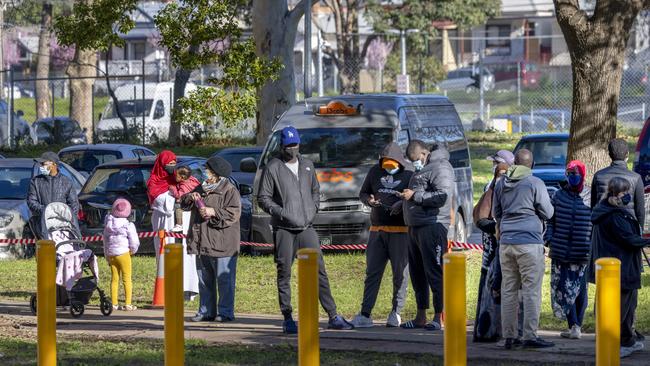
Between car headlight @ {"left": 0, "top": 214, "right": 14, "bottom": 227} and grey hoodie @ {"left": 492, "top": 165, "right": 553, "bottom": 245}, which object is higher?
grey hoodie @ {"left": 492, "top": 165, "right": 553, "bottom": 245}

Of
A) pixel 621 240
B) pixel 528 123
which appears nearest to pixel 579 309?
pixel 621 240

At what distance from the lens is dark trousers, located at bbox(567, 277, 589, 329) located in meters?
11.1

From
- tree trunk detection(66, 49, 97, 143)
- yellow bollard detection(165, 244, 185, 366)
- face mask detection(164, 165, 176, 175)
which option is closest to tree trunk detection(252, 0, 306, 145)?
face mask detection(164, 165, 176, 175)

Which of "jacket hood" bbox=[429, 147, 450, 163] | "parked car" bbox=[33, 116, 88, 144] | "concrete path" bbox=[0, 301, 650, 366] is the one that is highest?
"parked car" bbox=[33, 116, 88, 144]

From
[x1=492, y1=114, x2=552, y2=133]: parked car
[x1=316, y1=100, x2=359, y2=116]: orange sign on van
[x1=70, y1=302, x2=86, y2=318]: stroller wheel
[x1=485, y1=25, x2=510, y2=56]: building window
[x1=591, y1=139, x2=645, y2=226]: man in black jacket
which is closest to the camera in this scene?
[x1=591, y1=139, x2=645, y2=226]: man in black jacket

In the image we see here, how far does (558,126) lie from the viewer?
40.8 meters

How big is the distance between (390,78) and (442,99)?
4155 centimetres

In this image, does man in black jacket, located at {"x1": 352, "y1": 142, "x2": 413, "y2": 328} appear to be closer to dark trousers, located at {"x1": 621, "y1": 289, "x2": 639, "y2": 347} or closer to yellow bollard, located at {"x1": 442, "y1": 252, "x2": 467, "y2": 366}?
dark trousers, located at {"x1": 621, "y1": 289, "x2": 639, "y2": 347}

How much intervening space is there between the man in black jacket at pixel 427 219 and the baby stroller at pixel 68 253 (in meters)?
3.31

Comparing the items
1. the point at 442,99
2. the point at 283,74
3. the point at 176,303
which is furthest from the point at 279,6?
the point at 176,303

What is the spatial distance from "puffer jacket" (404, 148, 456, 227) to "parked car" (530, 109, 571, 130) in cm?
2915

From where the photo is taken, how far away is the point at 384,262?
39.6 ft

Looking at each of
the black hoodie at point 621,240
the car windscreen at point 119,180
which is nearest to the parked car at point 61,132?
the car windscreen at point 119,180

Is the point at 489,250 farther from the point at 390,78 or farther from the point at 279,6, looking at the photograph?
the point at 390,78
